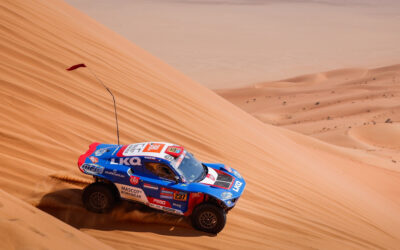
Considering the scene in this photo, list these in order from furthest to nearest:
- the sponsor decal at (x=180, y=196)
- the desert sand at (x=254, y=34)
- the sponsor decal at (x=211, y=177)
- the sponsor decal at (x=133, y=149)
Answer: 1. the desert sand at (x=254, y=34)
2. the sponsor decal at (x=211, y=177)
3. the sponsor decal at (x=133, y=149)
4. the sponsor decal at (x=180, y=196)

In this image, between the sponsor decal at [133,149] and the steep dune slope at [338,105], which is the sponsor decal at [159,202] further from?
the steep dune slope at [338,105]

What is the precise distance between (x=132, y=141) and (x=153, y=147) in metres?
1.81

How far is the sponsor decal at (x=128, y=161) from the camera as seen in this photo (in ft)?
20.9

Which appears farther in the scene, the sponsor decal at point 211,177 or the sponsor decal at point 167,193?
the sponsor decal at point 211,177

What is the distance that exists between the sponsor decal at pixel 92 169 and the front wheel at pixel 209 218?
145 cm

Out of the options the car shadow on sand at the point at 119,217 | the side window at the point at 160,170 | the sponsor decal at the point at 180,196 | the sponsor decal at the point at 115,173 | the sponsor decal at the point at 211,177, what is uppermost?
the sponsor decal at the point at 211,177

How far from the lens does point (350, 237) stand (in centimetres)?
Answer: 729

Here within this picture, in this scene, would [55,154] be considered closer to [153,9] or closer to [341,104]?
[341,104]

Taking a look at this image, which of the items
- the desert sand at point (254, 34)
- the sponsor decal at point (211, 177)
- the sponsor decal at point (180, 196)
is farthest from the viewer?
the desert sand at point (254, 34)

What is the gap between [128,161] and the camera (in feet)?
21.0

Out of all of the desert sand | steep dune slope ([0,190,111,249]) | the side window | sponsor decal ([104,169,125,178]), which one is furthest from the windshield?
the desert sand

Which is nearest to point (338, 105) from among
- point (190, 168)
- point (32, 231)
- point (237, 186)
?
point (237, 186)

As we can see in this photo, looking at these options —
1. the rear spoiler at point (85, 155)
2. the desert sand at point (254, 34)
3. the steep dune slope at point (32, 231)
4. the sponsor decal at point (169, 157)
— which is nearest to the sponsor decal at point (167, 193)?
the sponsor decal at point (169, 157)

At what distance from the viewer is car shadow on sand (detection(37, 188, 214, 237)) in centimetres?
636
